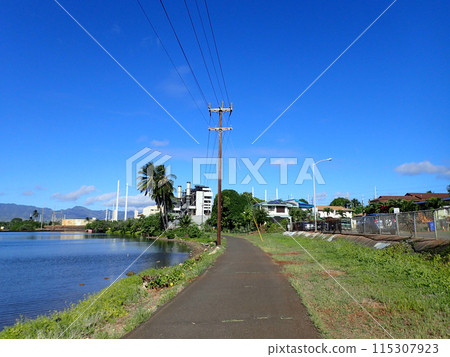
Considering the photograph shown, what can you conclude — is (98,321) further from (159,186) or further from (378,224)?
(159,186)

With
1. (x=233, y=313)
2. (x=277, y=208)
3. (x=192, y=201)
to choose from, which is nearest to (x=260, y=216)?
(x=277, y=208)

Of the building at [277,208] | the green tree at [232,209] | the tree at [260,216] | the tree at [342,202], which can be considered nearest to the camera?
the tree at [260,216]

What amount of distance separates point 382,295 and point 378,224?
50.5 ft

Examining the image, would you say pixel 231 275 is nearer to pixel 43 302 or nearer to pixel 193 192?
pixel 43 302

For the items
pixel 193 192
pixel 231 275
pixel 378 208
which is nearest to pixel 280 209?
pixel 378 208

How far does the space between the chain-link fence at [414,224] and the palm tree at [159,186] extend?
5049 centimetres

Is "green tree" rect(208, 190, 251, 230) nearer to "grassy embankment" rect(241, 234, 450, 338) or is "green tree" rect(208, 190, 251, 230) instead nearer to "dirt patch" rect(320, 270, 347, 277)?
"grassy embankment" rect(241, 234, 450, 338)

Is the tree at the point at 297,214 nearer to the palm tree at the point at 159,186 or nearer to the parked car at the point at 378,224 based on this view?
the palm tree at the point at 159,186

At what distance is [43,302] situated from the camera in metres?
13.2

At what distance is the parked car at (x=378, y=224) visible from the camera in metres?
19.5

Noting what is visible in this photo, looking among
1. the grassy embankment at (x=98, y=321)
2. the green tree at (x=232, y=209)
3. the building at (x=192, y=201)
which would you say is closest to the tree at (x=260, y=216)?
the green tree at (x=232, y=209)

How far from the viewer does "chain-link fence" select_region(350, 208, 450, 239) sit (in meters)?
14.2

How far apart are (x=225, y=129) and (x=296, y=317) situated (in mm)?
23282
